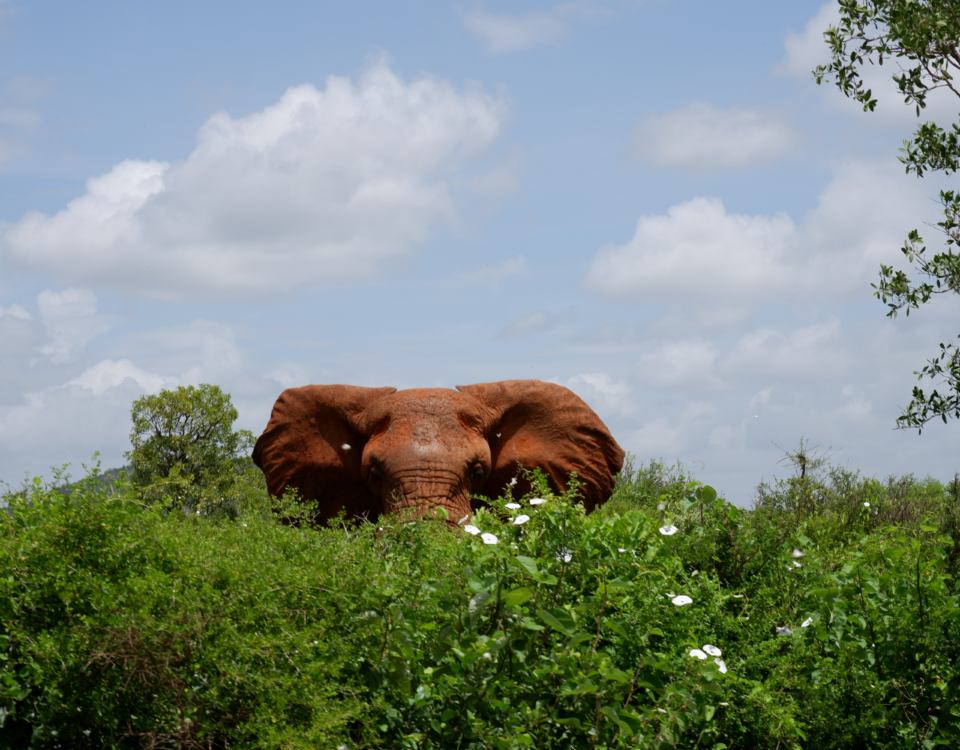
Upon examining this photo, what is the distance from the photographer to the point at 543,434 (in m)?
11.8

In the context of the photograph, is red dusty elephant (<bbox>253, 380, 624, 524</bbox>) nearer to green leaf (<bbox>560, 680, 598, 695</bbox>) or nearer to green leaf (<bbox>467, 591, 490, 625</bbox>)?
green leaf (<bbox>467, 591, 490, 625</bbox>)

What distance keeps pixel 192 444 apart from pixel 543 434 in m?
19.6

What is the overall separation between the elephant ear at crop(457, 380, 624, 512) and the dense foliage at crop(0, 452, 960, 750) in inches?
226

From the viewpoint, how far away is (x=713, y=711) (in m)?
4.51

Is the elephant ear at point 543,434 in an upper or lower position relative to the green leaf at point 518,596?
upper

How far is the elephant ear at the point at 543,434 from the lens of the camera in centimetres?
1155

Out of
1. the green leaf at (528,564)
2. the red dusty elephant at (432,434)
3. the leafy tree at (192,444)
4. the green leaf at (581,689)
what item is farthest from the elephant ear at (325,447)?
the leafy tree at (192,444)

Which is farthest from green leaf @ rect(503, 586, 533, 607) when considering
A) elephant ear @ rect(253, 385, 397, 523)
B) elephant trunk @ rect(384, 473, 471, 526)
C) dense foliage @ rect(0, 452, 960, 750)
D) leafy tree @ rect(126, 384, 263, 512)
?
leafy tree @ rect(126, 384, 263, 512)

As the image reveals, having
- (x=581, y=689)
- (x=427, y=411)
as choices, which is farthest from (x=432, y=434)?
(x=581, y=689)

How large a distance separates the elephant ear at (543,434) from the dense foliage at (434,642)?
5746 millimetres

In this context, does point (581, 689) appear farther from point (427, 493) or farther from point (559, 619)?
point (427, 493)

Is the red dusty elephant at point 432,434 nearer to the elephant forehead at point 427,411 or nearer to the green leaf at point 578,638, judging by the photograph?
the elephant forehead at point 427,411

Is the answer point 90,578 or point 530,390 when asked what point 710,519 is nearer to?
point 90,578

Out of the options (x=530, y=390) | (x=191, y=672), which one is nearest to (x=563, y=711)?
(x=191, y=672)
